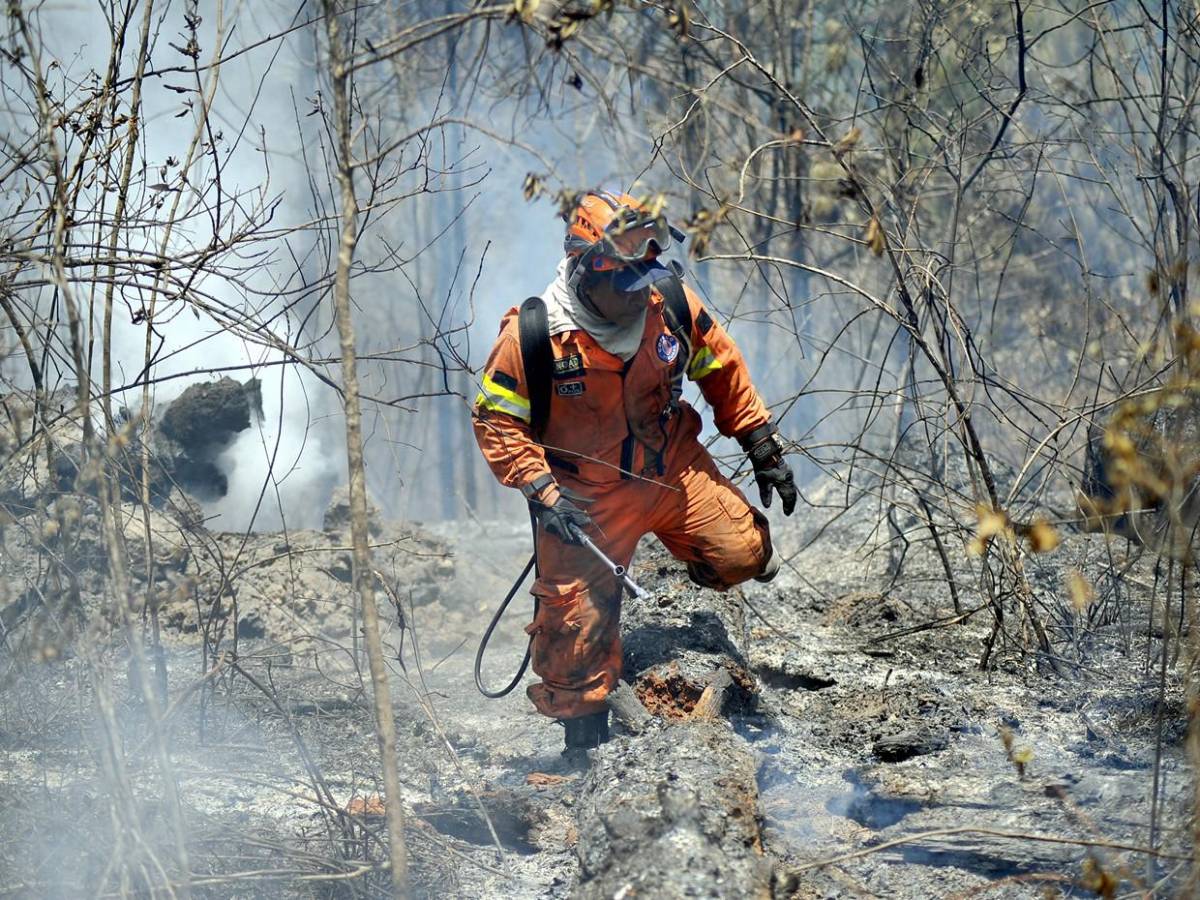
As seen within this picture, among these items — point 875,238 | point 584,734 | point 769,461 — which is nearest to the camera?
point 875,238

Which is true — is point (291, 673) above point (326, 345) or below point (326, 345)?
below

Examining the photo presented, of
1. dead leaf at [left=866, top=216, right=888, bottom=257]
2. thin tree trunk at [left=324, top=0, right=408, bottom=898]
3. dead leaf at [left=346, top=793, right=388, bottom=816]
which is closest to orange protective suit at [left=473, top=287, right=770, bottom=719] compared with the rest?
dead leaf at [left=346, top=793, right=388, bottom=816]

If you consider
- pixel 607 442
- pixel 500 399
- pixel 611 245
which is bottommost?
pixel 607 442

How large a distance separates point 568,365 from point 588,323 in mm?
174

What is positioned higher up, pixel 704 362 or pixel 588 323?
pixel 588 323

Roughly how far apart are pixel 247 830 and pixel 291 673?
2.41 meters

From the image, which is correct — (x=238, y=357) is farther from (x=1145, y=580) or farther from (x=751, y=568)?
(x=1145, y=580)

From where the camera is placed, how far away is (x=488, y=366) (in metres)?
4.05

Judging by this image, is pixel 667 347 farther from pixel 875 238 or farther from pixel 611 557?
pixel 875 238

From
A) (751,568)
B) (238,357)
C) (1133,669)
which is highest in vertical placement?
(238,357)

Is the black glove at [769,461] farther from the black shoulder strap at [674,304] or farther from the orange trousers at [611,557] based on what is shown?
the black shoulder strap at [674,304]

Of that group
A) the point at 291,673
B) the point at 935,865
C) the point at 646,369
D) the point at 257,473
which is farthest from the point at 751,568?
the point at 257,473

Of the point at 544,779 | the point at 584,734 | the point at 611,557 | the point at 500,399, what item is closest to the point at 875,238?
the point at 500,399

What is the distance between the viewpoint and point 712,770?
3070 millimetres
